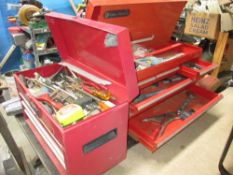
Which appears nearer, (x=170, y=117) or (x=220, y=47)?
(x=170, y=117)

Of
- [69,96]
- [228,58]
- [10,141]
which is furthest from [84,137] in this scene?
[228,58]

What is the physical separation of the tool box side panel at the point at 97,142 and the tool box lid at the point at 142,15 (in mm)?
523

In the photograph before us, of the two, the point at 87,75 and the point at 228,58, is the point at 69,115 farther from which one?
the point at 228,58

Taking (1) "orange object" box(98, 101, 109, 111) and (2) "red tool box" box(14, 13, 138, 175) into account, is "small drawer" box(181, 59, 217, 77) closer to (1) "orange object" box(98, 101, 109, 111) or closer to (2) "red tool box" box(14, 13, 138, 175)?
(2) "red tool box" box(14, 13, 138, 175)

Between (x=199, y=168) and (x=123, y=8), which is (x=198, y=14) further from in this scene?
(x=199, y=168)

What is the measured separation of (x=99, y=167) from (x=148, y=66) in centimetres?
63

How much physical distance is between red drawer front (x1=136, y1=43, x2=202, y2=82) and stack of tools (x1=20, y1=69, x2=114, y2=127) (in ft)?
0.85

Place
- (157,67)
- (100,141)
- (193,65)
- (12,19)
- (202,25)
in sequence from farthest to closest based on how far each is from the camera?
(12,19) < (202,25) < (193,65) < (157,67) < (100,141)

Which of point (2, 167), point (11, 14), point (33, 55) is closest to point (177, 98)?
point (2, 167)

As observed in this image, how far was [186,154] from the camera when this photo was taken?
135cm

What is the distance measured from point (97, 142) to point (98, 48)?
0.47 m

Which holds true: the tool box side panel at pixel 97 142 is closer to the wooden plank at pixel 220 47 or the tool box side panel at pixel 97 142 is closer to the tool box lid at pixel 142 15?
the tool box lid at pixel 142 15

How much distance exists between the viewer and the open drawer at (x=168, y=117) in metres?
1.23

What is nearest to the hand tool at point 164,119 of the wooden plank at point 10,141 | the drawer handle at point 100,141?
the drawer handle at point 100,141
